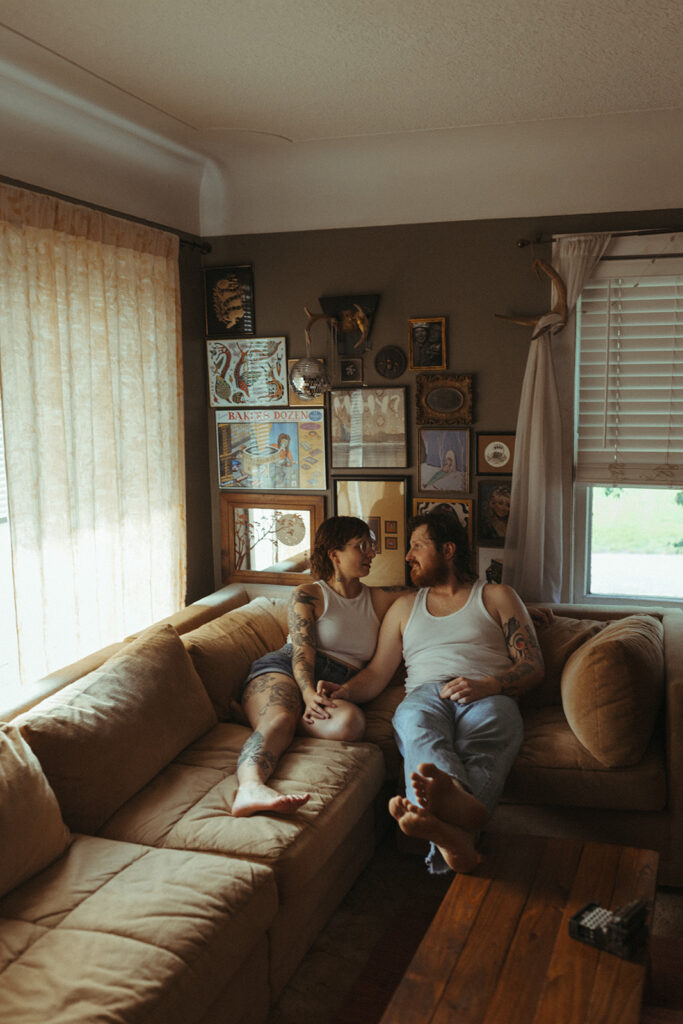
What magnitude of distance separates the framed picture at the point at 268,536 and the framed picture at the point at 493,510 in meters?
0.82

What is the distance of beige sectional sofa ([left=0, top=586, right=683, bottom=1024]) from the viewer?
187 cm

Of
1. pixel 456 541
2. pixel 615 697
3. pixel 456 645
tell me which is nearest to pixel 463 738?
pixel 456 645

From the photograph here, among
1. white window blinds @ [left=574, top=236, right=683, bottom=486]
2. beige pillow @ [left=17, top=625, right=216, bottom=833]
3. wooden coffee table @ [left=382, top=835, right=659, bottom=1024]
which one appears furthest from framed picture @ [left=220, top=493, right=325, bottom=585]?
wooden coffee table @ [left=382, top=835, right=659, bottom=1024]

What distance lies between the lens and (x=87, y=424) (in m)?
3.36

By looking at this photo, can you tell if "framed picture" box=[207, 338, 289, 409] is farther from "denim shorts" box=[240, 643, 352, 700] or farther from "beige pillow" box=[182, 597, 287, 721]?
"denim shorts" box=[240, 643, 352, 700]

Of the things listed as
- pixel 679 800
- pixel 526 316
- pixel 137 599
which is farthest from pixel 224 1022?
pixel 526 316

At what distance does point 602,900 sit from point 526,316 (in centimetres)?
257

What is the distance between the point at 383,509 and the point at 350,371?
71 cm

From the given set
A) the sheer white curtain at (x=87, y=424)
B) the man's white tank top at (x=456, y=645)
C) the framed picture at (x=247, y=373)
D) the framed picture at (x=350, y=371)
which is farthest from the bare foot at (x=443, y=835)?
the framed picture at (x=247, y=373)

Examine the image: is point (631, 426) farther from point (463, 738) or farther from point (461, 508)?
point (463, 738)

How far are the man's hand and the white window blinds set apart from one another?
1340 millimetres

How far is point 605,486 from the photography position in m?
3.85

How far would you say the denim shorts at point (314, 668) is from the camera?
321 cm

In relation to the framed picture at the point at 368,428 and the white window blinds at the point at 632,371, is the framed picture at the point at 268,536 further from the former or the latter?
the white window blinds at the point at 632,371
